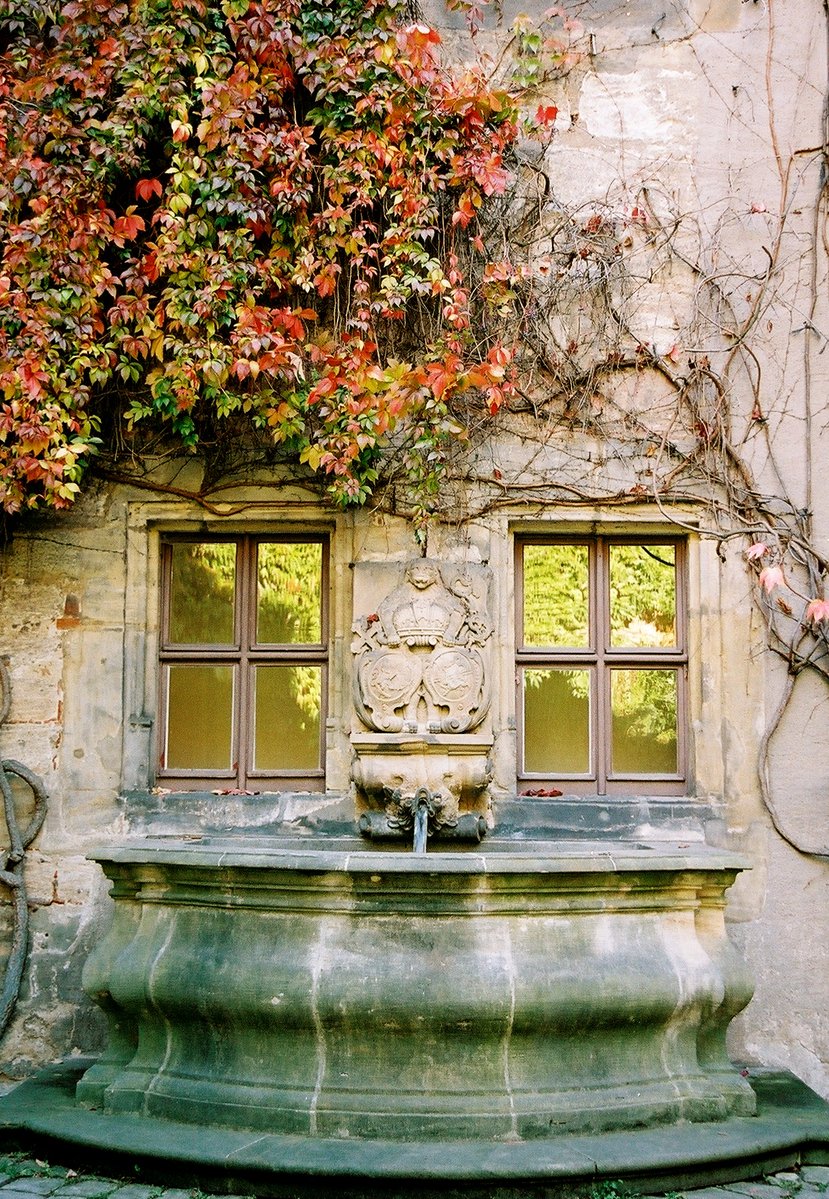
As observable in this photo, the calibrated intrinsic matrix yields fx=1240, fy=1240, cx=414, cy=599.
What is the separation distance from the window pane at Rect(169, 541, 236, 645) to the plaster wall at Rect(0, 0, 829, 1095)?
0.15m

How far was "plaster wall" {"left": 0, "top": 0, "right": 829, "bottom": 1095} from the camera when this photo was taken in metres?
5.19

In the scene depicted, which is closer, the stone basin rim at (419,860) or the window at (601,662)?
the stone basin rim at (419,860)

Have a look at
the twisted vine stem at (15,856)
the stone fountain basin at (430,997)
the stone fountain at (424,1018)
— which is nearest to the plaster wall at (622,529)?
the twisted vine stem at (15,856)

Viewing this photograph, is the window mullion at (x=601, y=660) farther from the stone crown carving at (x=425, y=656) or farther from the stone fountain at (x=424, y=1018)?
the stone fountain at (x=424, y=1018)

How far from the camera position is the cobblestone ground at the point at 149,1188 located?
3.71 m

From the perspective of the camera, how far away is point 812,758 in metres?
5.18

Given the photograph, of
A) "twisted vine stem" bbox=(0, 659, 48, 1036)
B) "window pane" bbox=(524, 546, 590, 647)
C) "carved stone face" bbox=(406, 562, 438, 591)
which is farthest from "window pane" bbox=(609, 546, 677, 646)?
"twisted vine stem" bbox=(0, 659, 48, 1036)

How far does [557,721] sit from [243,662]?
1.44 m

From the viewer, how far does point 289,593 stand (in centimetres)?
570

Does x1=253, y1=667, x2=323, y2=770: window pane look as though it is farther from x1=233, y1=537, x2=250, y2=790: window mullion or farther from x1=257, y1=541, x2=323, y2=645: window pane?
x1=257, y1=541, x2=323, y2=645: window pane

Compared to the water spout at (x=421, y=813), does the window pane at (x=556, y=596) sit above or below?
above

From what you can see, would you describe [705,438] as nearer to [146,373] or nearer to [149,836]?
[146,373]

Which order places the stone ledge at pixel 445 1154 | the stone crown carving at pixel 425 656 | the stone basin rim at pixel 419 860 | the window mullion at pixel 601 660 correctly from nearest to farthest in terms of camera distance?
the stone ledge at pixel 445 1154 < the stone basin rim at pixel 419 860 < the stone crown carving at pixel 425 656 < the window mullion at pixel 601 660

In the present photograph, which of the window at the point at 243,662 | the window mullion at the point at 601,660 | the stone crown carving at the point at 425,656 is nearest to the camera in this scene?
the stone crown carving at the point at 425,656
